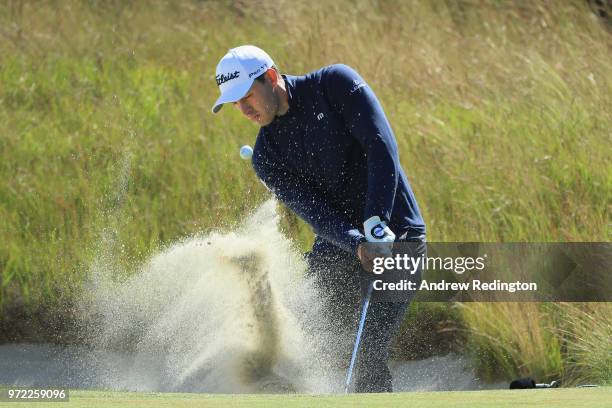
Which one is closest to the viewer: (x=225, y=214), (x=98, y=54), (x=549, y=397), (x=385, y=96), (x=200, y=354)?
(x=549, y=397)

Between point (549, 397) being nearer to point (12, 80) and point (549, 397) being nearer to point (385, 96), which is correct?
point (385, 96)

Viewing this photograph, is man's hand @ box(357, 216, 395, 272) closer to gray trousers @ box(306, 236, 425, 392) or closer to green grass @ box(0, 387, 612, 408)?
gray trousers @ box(306, 236, 425, 392)

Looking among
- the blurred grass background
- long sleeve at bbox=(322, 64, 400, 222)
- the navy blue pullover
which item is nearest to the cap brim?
the navy blue pullover

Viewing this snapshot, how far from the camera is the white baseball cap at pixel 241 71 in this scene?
4879 mm

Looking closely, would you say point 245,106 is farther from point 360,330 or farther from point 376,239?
point 360,330

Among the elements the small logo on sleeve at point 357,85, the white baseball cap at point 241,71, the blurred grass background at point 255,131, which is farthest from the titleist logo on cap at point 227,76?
the blurred grass background at point 255,131

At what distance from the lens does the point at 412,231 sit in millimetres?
4906

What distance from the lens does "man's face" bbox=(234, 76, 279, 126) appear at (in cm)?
492

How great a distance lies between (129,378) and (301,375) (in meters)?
1.28

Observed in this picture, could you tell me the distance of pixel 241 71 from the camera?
4.89 meters

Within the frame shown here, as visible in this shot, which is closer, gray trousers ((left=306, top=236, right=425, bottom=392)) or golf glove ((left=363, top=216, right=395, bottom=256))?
golf glove ((left=363, top=216, right=395, bottom=256))

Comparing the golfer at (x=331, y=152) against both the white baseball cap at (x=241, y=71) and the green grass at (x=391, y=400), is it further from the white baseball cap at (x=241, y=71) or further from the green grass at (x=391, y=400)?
the green grass at (x=391, y=400)

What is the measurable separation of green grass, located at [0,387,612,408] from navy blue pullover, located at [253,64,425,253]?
777 mm

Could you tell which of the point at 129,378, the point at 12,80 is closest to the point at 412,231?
the point at 129,378
